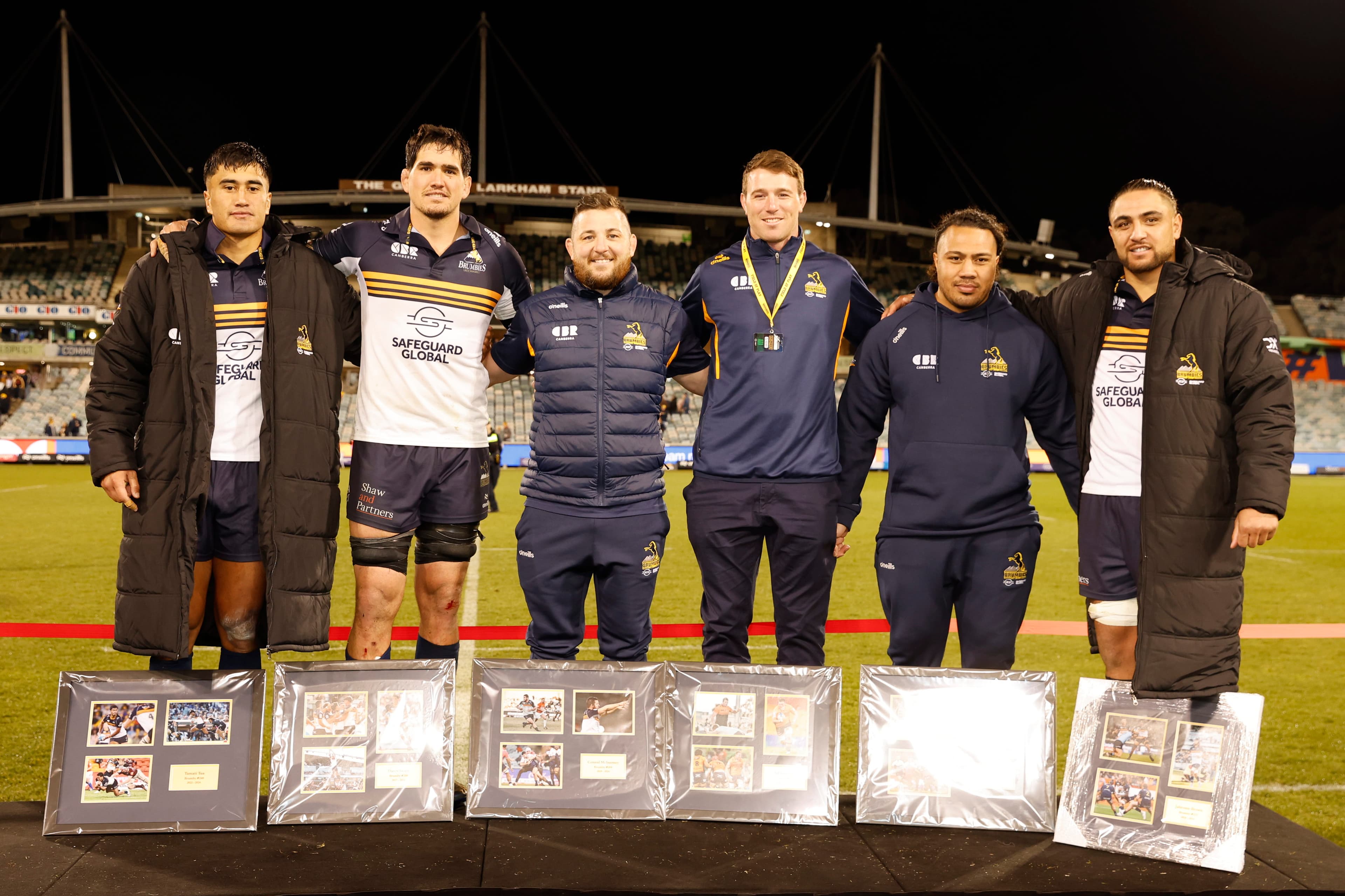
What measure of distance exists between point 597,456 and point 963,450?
56.9 inches

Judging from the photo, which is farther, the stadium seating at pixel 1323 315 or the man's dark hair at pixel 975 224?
the stadium seating at pixel 1323 315

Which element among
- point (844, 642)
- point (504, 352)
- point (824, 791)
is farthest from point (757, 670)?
point (844, 642)

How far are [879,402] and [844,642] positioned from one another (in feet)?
11.7

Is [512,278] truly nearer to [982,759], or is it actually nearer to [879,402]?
[879,402]

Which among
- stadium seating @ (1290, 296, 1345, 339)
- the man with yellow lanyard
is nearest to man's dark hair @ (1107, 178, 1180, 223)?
the man with yellow lanyard

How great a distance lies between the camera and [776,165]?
417cm

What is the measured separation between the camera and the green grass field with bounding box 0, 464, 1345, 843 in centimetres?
491

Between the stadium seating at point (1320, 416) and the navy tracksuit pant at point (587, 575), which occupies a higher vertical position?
the stadium seating at point (1320, 416)

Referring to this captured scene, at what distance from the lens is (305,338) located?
3.90 meters

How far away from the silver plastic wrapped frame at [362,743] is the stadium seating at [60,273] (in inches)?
1628

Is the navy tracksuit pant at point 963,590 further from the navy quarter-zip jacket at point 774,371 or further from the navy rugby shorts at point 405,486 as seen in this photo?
the navy rugby shorts at point 405,486

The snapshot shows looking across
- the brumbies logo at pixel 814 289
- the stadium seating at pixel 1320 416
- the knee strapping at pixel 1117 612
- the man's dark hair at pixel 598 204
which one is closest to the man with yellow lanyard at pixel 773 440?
the brumbies logo at pixel 814 289

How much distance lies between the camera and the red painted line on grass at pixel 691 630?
7.29 meters

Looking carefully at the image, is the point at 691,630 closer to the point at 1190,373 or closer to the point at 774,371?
the point at 774,371
